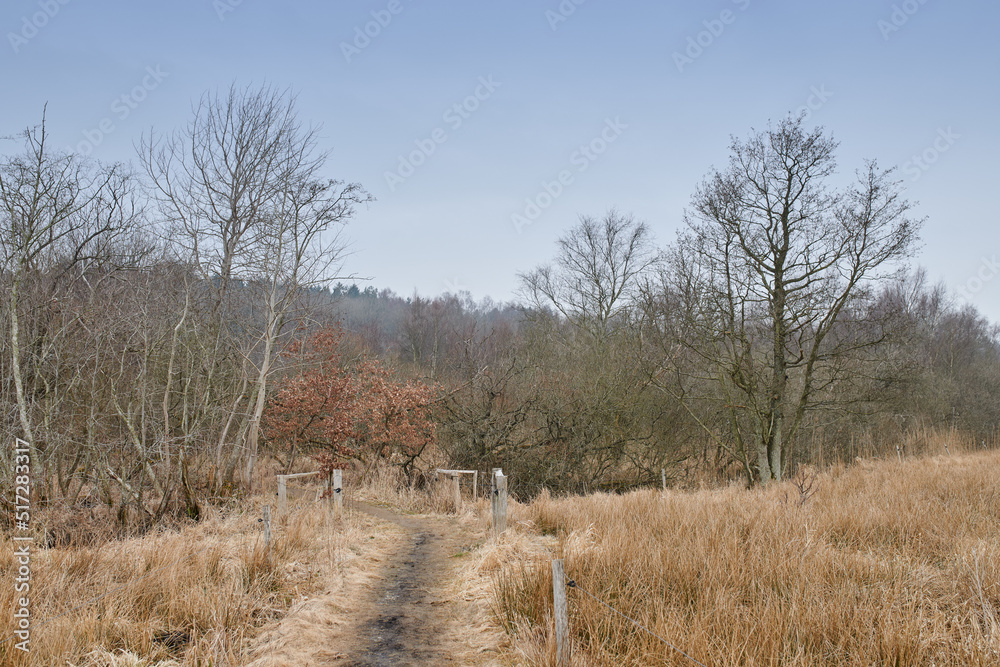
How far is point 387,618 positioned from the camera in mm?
5934

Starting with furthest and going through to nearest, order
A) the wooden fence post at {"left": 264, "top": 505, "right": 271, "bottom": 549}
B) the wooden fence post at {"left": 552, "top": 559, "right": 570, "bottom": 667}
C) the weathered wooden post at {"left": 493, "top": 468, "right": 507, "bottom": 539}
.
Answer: the weathered wooden post at {"left": 493, "top": 468, "right": 507, "bottom": 539}
the wooden fence post at {"left": 264, "top": 505, "right": 271, "bottom": 549}
the wooden fence post at {"left": 552, "top": 559, "right": 570, "bottom": 667}

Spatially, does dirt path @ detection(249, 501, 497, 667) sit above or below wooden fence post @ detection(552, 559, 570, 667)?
below

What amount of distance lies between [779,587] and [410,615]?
3.58m

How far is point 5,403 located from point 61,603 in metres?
Result: 4.97

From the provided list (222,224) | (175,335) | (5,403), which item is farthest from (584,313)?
(5,403)

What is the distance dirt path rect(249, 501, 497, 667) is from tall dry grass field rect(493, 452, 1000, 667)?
49cm

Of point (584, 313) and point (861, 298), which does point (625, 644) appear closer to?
point (861, 298)

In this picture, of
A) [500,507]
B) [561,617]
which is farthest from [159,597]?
[500,507]

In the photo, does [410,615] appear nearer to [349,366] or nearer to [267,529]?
[267,529]

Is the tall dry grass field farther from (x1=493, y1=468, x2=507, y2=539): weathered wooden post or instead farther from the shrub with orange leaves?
the shrub with orange leaves

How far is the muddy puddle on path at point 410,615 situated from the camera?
496cm

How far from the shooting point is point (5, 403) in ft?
27.6

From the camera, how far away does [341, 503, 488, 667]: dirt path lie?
496 centimetres

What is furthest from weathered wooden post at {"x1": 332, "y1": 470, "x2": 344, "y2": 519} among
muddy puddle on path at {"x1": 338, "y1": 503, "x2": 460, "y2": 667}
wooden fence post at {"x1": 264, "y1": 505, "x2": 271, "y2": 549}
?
wooden fence post at {"x1": 264, "y1": 505, "x2": 271, "y2": 549}
